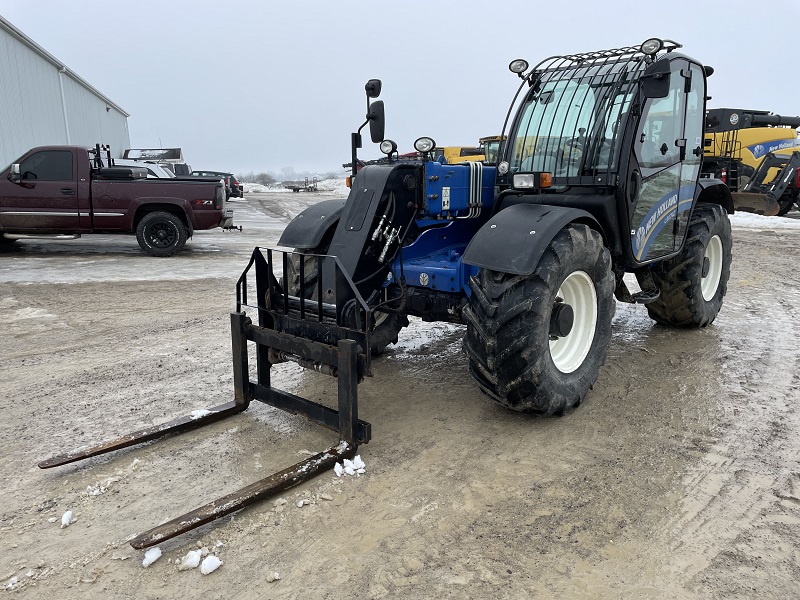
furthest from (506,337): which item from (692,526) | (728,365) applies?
(728,365)

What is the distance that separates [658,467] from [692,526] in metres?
0.59

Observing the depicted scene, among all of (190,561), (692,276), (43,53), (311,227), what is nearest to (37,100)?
(43,53)

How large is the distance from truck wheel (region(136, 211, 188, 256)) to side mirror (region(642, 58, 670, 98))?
31.5 ft

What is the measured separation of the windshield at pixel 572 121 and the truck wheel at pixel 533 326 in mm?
900

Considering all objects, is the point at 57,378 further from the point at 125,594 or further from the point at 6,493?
the point at 125,594

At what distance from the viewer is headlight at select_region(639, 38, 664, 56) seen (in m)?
4.34

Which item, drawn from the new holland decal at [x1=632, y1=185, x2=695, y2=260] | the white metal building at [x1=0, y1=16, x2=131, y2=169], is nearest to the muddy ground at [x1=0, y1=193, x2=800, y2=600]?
the new holland decal at [x1=632, y1=185, x2=695, y2=260]

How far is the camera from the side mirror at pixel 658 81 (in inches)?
165

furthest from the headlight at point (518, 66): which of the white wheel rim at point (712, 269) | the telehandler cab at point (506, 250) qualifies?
the white wheel rim at point (712, 269)

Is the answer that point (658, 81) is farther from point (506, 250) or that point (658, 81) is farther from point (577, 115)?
point (506, 250)

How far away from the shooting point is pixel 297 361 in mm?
3871

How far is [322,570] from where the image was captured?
2.65 m

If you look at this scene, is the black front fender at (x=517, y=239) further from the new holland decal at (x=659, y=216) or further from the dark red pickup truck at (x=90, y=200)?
the dark red pickup truck at (x=90, y=200)

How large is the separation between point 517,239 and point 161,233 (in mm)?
9738
